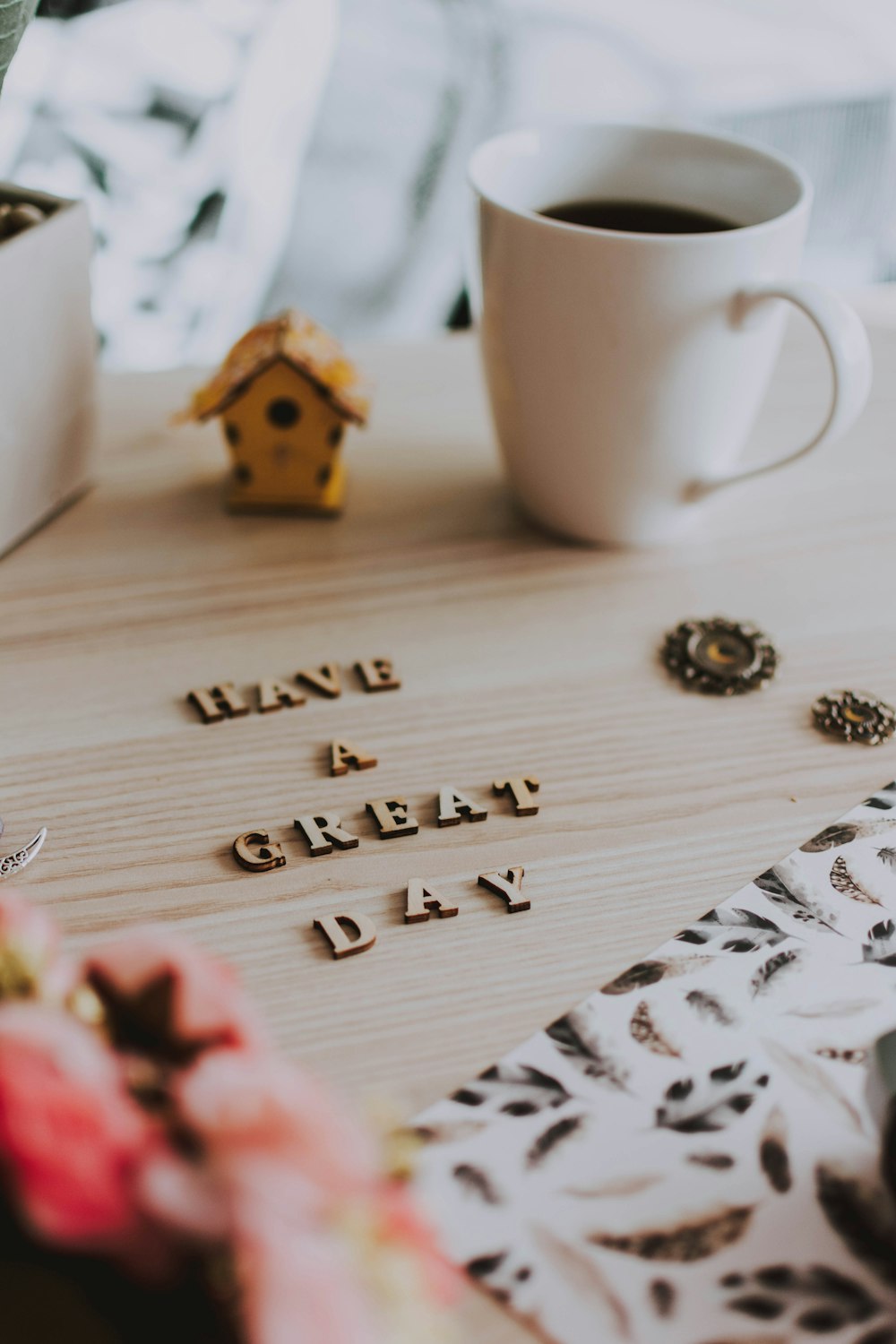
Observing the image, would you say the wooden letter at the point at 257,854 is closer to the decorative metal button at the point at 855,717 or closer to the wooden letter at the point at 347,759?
the wooden letter at the point at 347,759

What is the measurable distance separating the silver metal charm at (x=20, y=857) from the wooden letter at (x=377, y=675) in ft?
0.44

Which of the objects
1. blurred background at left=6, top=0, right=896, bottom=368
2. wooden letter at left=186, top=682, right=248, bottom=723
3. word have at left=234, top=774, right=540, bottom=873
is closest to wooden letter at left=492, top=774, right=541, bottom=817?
word have at left=234, top=774, right=540, bottom=873

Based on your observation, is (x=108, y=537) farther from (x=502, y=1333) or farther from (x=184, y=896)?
(x=502, y=1333)

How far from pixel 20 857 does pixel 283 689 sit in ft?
0.39

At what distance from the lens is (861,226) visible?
107 centimetres

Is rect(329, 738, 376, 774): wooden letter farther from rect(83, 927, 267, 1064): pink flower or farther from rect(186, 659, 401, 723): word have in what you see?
rect(83, 927, 267, 1064): pink flower

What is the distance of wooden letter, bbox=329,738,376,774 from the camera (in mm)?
408

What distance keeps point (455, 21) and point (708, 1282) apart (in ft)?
2.69

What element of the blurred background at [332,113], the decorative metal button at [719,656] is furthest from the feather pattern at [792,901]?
the blurred background at [332,113]

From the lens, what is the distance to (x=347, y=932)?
346mm

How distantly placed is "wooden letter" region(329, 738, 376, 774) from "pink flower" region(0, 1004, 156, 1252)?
22 centimetres

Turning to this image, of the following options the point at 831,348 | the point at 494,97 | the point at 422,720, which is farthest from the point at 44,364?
the point at 494,97

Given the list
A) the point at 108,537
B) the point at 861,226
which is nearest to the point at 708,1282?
the point at 108,537

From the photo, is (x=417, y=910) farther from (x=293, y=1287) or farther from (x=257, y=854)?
(x=293, y=1287)
